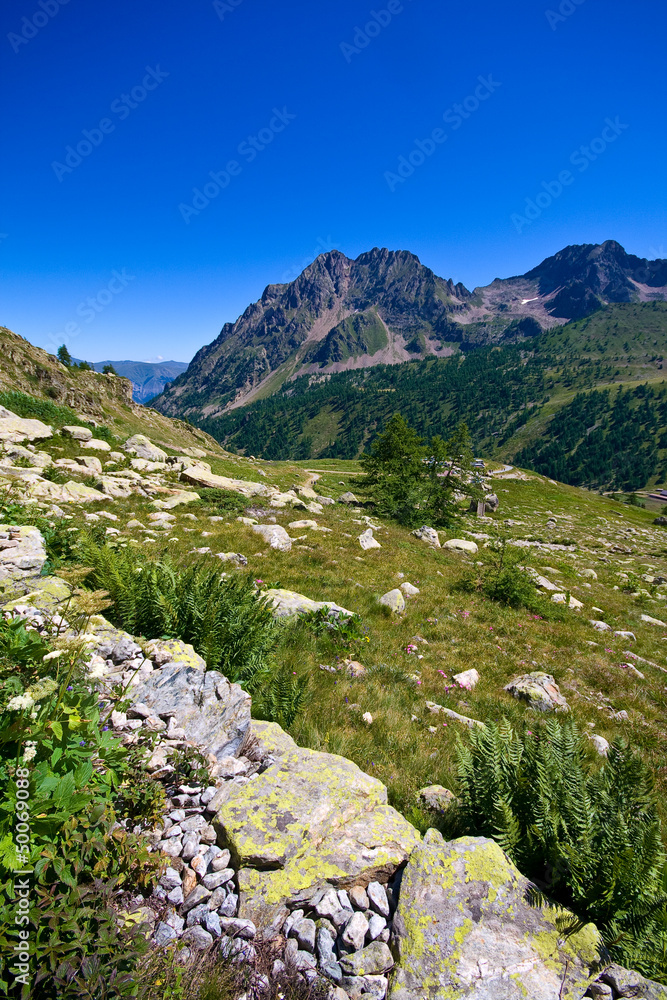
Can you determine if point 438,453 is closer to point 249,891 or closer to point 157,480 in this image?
point 157,480

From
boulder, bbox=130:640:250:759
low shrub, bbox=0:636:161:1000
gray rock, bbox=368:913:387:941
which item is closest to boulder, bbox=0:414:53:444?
boulder, bbox=130:640:250:759

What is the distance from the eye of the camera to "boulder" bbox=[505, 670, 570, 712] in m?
7.91

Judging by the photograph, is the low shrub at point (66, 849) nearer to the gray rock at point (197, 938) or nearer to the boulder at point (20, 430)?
the gray rock at point (197, 938)

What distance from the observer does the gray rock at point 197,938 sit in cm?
250

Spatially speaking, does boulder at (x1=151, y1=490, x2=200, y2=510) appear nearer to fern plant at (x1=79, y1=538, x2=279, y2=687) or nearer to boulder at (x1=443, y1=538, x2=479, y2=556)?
fern plant at (x1=79, y1=538, x2=279, y2=687)

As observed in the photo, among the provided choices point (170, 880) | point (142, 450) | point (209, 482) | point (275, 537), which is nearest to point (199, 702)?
point (170, 880)

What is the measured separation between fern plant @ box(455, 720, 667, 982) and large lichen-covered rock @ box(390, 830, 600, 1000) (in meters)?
0.22

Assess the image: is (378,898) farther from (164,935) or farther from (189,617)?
(189,617)

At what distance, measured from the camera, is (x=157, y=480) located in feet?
66.3

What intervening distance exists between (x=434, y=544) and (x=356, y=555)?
856 cm

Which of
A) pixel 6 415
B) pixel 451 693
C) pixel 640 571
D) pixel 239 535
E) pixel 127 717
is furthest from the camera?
pixel 640 571

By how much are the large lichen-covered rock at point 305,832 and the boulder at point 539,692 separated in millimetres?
5436

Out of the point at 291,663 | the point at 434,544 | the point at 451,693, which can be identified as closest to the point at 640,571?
the point at 434,544

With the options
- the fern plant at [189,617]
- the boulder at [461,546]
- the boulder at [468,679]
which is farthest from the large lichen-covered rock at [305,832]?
the boulder at [461,546]
